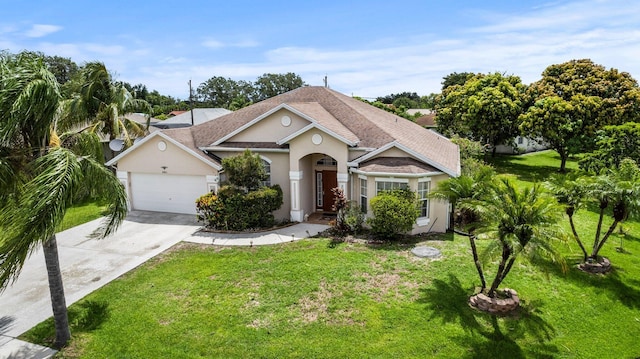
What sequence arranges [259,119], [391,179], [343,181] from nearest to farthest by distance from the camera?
1. [391,179]
2. [343,181]
3. [259,119]

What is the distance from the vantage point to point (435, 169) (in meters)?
16.2

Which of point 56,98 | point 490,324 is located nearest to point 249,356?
point 490,324

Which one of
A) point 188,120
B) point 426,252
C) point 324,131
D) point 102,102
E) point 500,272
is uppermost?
point 188,120

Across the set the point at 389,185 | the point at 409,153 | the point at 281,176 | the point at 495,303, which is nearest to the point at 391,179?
the point at 389,185

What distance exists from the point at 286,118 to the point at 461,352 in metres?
13.1

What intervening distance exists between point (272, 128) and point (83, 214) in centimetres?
1129

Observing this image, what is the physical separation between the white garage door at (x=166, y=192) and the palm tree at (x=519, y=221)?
45.0 ft

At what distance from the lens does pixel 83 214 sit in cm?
1973

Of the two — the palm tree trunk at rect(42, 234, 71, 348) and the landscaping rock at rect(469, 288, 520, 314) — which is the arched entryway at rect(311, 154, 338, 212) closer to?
the landscaping rock at rect(469, 288, 520, 314)

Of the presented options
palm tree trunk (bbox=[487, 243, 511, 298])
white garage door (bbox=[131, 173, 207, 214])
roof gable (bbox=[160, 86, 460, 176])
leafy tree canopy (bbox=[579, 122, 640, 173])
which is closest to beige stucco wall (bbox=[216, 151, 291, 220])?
roof gable (bbox=[160, 86, 460, 176])

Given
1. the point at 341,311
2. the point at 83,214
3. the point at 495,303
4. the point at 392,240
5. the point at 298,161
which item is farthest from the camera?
the point at 83,214

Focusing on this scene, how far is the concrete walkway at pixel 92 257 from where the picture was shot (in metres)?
9.48

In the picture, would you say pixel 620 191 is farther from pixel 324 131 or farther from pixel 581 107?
pixel 581 107

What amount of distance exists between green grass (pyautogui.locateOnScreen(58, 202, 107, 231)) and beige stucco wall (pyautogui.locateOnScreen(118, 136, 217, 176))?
2.71 metres
